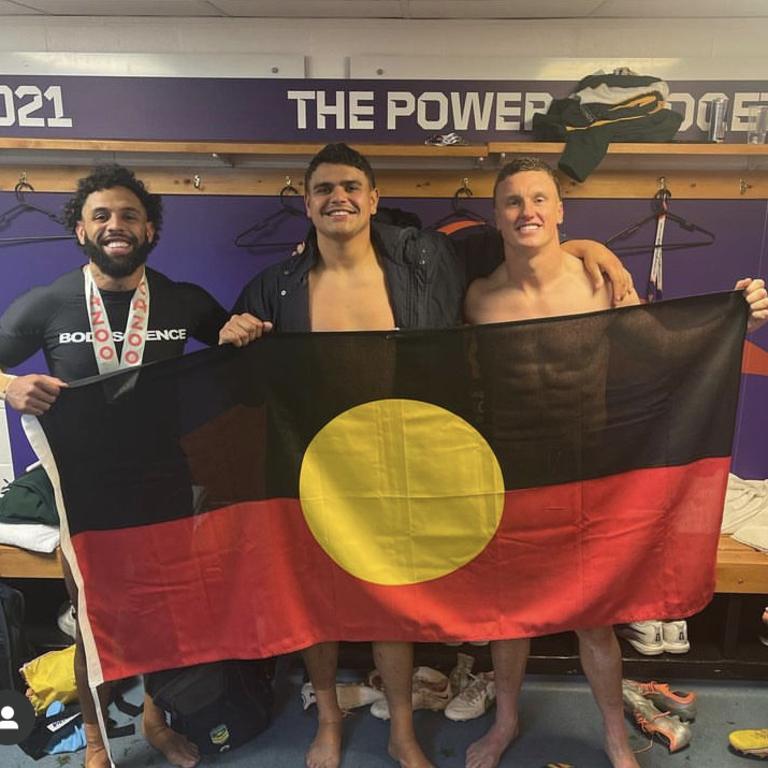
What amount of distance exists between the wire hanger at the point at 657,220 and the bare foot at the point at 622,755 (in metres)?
1.45

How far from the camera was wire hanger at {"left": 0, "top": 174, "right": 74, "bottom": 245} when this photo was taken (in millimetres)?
2170

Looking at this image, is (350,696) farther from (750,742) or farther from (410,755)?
(750,742)

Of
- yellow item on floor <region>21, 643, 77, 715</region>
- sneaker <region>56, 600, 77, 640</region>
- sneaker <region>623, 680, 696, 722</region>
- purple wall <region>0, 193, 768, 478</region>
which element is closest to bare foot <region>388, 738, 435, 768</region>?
sneaker <region>623, 680, 696, 722</region>

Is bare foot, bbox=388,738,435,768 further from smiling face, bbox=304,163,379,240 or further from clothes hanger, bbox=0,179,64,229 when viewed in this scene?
clothes hanger, bbox=0,179,64,229

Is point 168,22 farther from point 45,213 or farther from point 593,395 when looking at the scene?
point 593,395

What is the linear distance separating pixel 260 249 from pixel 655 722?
1.86 metres

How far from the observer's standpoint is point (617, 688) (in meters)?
1.72

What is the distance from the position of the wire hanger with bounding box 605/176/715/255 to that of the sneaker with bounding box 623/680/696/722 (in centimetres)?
136

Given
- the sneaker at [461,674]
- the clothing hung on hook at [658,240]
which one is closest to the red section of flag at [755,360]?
the clothing hung on hook at [658,240]

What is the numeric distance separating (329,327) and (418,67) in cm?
91

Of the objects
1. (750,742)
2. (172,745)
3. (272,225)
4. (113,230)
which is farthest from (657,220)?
(172,745)

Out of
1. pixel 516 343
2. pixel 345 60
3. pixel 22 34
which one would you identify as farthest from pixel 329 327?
pixel 22 34

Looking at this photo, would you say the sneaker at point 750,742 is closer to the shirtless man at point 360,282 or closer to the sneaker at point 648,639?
the sneaker at point 648,639

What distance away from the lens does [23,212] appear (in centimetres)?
220
